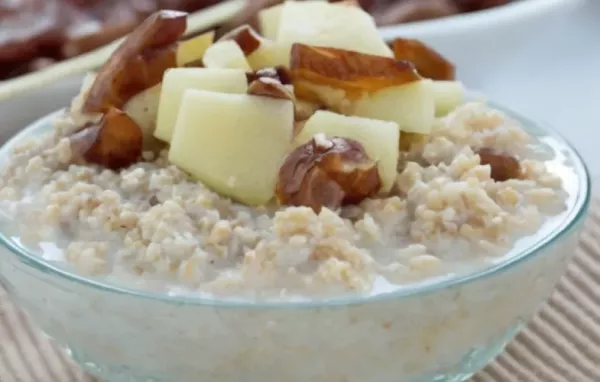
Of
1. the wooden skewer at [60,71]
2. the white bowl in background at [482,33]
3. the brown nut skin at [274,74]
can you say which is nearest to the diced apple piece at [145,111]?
the brown nut skin at [274,74]

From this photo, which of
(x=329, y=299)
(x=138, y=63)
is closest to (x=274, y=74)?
(x=138, y=63)

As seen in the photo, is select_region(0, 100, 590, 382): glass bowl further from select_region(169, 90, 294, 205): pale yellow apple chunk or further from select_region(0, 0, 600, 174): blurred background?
select_region(0, 0, 600, 174): blurred background

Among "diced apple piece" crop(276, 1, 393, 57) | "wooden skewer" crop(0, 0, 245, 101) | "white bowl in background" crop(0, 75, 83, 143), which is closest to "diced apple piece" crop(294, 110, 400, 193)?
"diced apple piece" crop(276, 1, 393, 57)

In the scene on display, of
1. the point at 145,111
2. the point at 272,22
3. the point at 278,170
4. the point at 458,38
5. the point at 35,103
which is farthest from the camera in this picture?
the point at 458,38

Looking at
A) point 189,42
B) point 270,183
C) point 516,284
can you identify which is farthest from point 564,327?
point 189,42

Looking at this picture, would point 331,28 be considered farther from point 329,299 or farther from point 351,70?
point 329,299

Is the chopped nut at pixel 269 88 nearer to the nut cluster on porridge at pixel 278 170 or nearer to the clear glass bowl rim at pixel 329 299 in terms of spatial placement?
the nut cluster on porridge at pixel 278 170

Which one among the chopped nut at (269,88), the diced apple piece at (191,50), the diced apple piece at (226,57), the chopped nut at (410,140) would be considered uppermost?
the chopped nut at (269,88)
